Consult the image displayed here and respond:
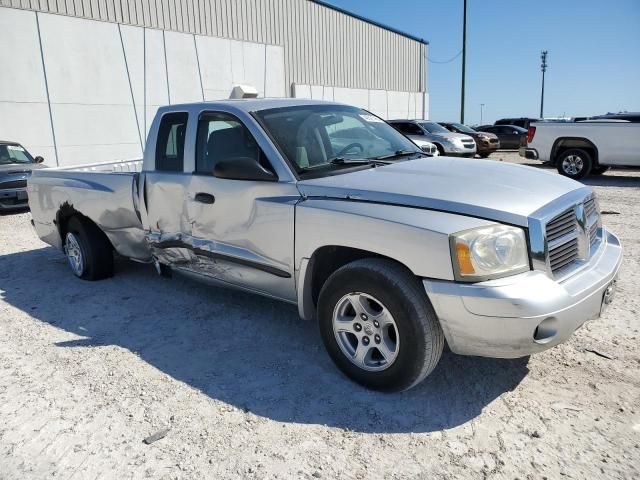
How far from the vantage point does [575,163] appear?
493 inches

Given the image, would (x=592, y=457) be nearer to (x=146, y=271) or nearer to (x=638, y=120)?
(x=146, y=271)

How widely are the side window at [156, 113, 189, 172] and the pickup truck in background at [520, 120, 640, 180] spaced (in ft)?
35.7

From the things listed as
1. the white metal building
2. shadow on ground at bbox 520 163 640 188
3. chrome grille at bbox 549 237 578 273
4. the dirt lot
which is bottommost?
shadow on ground at bbox 520 163 640 188

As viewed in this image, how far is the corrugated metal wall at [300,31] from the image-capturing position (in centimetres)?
1516

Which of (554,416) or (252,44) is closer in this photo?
(554,416)

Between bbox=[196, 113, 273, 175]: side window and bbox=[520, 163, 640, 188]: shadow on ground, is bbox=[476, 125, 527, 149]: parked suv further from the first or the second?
bbox=[196, 113, 273, 175]: side window

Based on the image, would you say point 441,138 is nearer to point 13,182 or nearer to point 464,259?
point 13,182

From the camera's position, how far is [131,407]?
3.06 meters

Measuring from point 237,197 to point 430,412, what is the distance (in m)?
1.97

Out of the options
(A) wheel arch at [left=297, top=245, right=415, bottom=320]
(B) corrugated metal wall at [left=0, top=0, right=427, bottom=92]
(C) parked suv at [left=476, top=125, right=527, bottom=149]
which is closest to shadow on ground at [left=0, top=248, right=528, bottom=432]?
(A) wheel arch at [left=297, top=245, right=415, bottom=320]

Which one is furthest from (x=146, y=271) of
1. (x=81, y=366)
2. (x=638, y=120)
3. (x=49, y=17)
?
(x=638, y=120)

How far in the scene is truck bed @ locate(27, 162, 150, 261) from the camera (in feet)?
16.0

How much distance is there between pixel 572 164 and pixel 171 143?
11.1 m

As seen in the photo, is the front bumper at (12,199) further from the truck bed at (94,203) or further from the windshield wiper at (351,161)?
the windshield wiper at (351,161)
